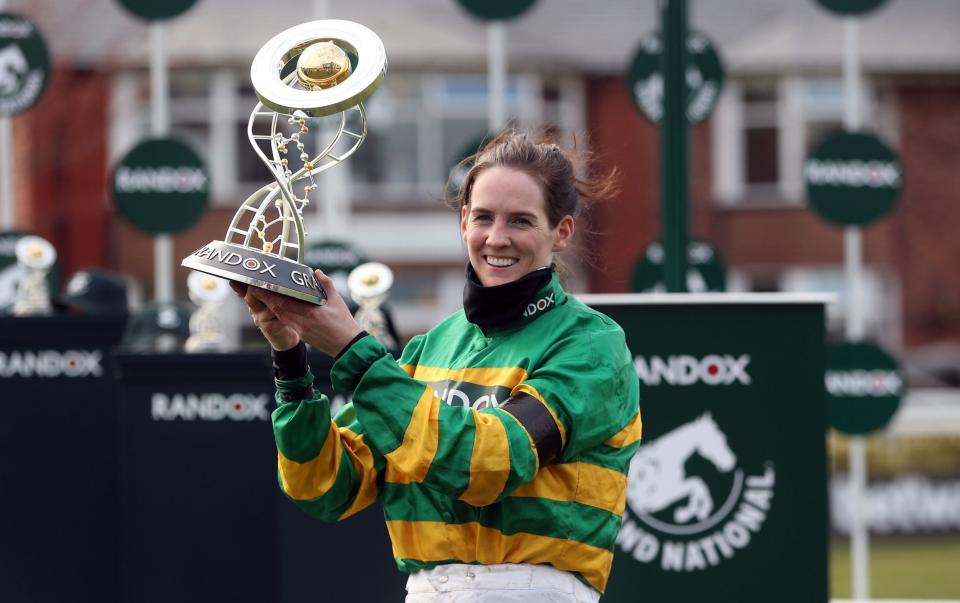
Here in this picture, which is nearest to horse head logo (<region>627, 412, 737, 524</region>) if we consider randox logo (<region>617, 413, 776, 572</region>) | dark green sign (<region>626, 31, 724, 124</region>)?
randox logo (<region>617, 413, 776, 572</region>)

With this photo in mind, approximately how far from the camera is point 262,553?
13.3ft

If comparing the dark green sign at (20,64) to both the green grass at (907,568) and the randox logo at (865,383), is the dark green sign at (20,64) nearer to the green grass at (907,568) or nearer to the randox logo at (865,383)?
the randox logo at (865,383)

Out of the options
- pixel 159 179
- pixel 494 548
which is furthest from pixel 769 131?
pixel 494 548

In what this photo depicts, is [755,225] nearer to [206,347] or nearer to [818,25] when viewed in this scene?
[818,25]

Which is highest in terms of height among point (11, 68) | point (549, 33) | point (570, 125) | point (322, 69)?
point (549, 33)

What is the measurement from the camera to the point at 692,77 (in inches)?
311

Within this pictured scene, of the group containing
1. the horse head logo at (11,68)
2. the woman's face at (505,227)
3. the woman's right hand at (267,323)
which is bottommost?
the woman's right hand at (267,323)

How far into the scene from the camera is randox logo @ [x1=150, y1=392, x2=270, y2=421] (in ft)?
13.2

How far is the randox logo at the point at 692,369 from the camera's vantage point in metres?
3.91

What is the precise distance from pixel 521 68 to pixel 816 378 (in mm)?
15751

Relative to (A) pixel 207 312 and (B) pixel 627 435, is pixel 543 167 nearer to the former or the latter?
(B) pixel 627 435

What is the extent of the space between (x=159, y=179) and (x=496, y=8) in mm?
1897

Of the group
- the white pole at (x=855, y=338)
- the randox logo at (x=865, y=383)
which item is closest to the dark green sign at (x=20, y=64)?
the white pole at (x=855, y=338)

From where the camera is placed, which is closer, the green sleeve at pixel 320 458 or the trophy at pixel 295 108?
the trophy at pixel 295 108
